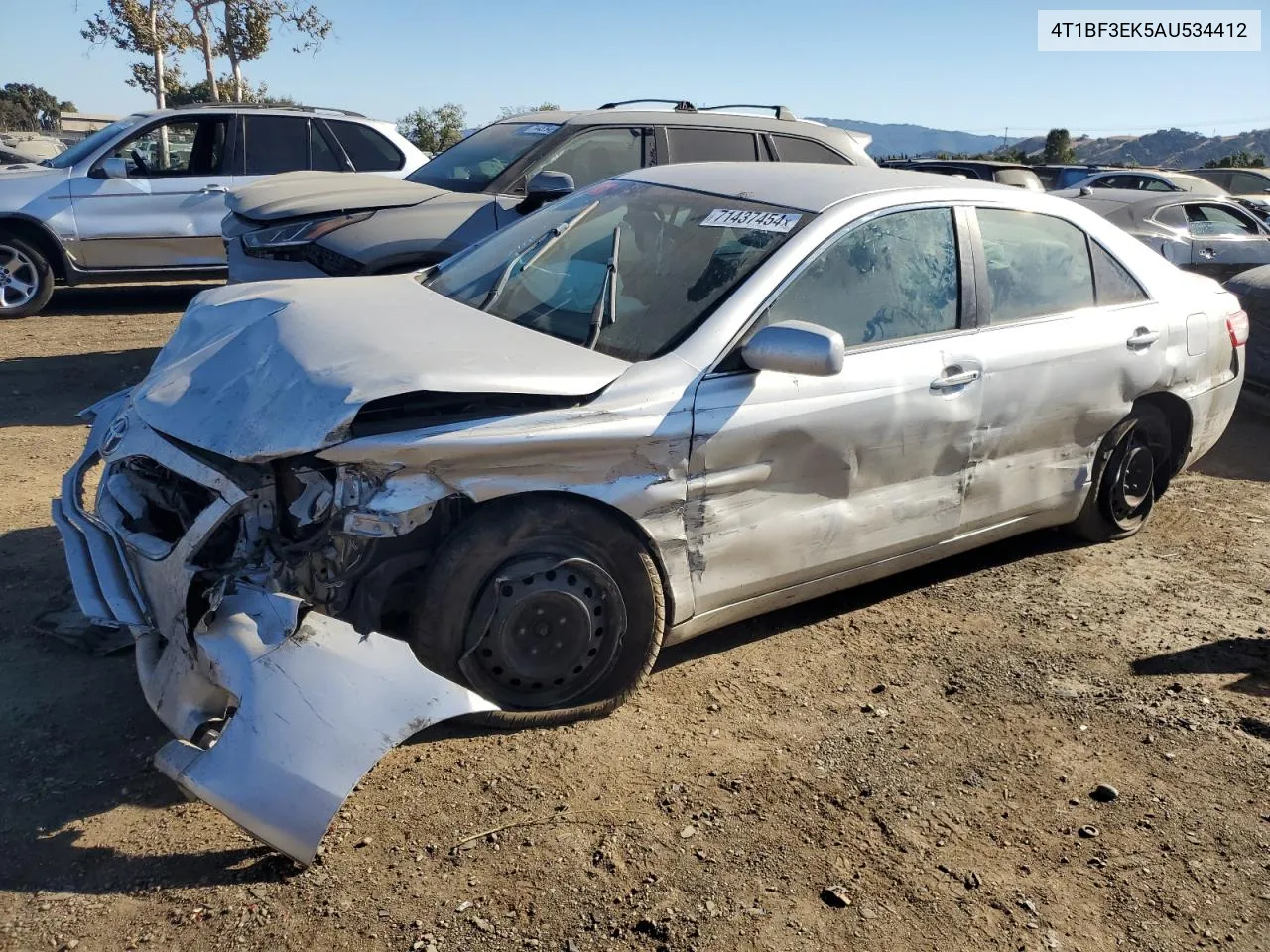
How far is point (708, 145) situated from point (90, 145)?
5.79 m

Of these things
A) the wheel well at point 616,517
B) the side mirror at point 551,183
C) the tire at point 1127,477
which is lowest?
the tire at point 1127,477

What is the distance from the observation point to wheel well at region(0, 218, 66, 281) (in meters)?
9.47

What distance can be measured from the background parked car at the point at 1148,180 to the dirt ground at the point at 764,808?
46.6 ft

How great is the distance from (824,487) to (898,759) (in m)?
0.92

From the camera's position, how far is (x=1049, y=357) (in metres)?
4.32

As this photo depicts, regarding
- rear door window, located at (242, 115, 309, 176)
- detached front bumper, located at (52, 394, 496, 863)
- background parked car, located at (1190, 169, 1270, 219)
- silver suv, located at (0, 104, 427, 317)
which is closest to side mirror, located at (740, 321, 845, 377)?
detached front bumper, located at (52, 394, 496, 863)

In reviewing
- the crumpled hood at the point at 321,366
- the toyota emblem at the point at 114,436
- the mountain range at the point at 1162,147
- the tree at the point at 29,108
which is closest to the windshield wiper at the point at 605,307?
the crumpled hood at the point at 321,366

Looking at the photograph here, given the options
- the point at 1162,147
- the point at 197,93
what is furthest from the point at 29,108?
the point at 1162,147

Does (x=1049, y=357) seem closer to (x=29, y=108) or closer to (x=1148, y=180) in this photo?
(x=1148, y=180)

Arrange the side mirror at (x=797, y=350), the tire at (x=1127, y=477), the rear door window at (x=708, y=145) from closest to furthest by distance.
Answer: the side mirror at (x=797, y=350), the tire at (x=1127, y=477), the rear door window at (x=708, y=145)

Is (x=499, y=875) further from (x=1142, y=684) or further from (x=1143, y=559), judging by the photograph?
(x=1143, y=559)

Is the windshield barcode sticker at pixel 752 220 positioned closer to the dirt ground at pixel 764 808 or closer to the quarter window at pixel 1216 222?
the dirt ground at pixel 764 808

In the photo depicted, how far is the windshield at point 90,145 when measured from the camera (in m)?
9.70

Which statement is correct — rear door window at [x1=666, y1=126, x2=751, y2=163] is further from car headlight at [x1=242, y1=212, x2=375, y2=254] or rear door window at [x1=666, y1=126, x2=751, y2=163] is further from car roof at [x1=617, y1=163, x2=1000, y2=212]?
car roof at [x1=617, y1=163, x2=1000, y2=212]
